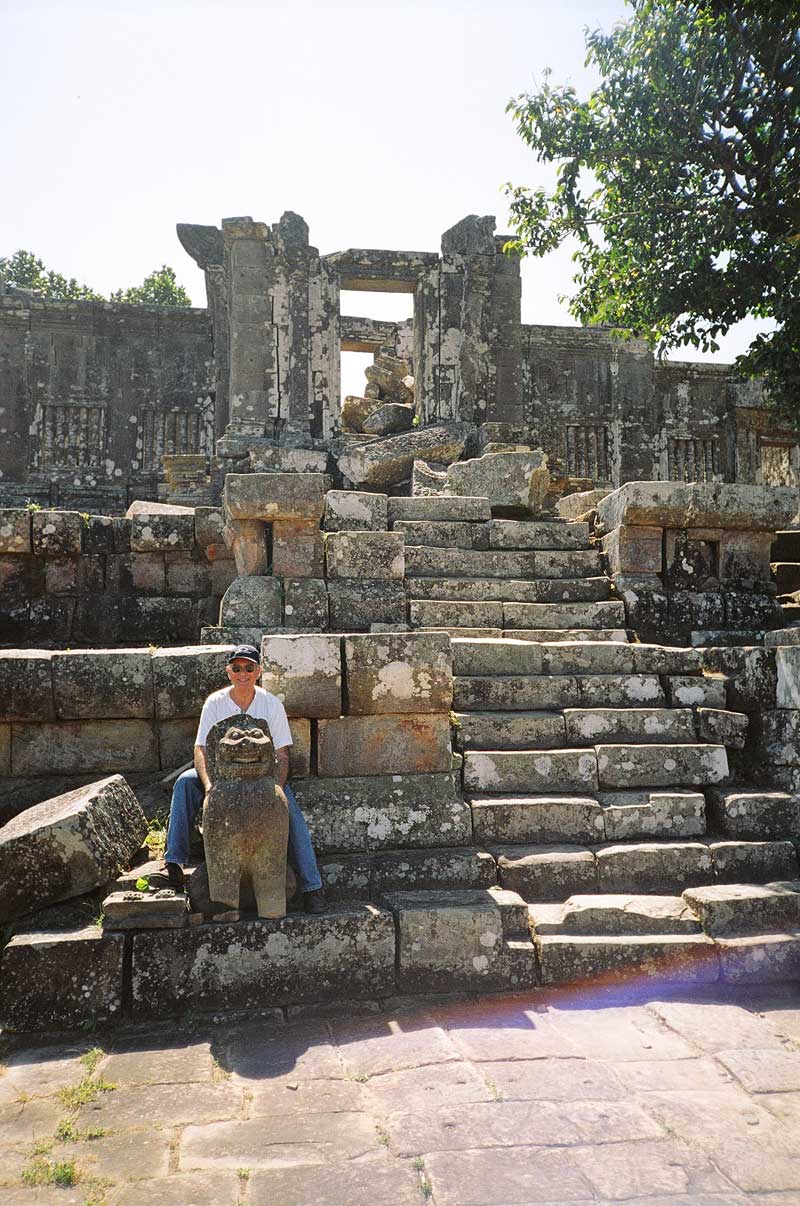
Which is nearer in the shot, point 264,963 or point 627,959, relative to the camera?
point 264,963

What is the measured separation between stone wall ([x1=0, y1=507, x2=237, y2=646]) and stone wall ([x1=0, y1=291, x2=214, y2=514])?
29.5ft

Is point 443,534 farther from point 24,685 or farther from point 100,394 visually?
point 100,394

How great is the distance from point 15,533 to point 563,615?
4.56 metres

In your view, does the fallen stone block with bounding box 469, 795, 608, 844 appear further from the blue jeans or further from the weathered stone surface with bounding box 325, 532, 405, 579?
the weathered stone surface with bounding box 325, 532, 405, 579

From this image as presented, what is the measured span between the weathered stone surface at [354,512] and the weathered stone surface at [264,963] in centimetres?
389

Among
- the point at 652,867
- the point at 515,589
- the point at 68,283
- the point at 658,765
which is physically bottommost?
the point at 652,867

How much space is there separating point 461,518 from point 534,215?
386 centimetres

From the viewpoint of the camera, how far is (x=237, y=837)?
397 cm

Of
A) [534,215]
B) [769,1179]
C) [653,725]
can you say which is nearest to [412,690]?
[653,725]

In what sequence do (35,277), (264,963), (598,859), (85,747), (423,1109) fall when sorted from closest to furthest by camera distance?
(423,1109)
(264,963)
(598,859)
(85,747)
(35,277)

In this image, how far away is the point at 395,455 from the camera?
1049cm

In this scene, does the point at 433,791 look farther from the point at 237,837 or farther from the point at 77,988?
the point at 77,988

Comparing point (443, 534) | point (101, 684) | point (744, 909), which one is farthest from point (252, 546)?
point (744, 909)

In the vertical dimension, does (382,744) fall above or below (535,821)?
above
